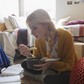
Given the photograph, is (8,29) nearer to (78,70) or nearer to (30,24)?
(30,24)

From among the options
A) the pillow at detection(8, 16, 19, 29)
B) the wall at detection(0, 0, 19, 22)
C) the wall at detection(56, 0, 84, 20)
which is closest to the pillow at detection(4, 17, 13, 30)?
the pillow at detection(8, 16, 19, 29)

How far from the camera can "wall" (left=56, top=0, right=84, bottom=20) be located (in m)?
3.37

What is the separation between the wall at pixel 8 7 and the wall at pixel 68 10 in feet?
3.08

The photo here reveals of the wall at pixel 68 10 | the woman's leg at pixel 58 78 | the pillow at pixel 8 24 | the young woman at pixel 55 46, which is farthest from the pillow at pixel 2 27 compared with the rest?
the woman's leg at pixel 58 78

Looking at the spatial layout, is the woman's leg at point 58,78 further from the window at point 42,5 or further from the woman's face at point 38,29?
the window at point 42,5

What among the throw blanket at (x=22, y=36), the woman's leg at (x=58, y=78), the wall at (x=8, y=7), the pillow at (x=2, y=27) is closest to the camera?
the woman's leg at (x=58, y=78)

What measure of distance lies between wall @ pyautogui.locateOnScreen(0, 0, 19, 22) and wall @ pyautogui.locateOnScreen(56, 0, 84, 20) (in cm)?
94

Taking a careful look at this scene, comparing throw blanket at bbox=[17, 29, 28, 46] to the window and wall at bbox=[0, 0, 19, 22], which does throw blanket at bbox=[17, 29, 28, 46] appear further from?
the window

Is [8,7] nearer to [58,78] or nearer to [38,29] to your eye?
[38,29]

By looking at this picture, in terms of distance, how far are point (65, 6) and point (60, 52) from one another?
2203 millimetres

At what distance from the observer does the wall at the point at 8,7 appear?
3633mm

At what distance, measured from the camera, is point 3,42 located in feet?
9.96

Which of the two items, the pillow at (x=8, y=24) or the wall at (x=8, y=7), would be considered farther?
the wall at (x=8, y=7)

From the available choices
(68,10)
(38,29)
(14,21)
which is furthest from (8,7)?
(38,29)
